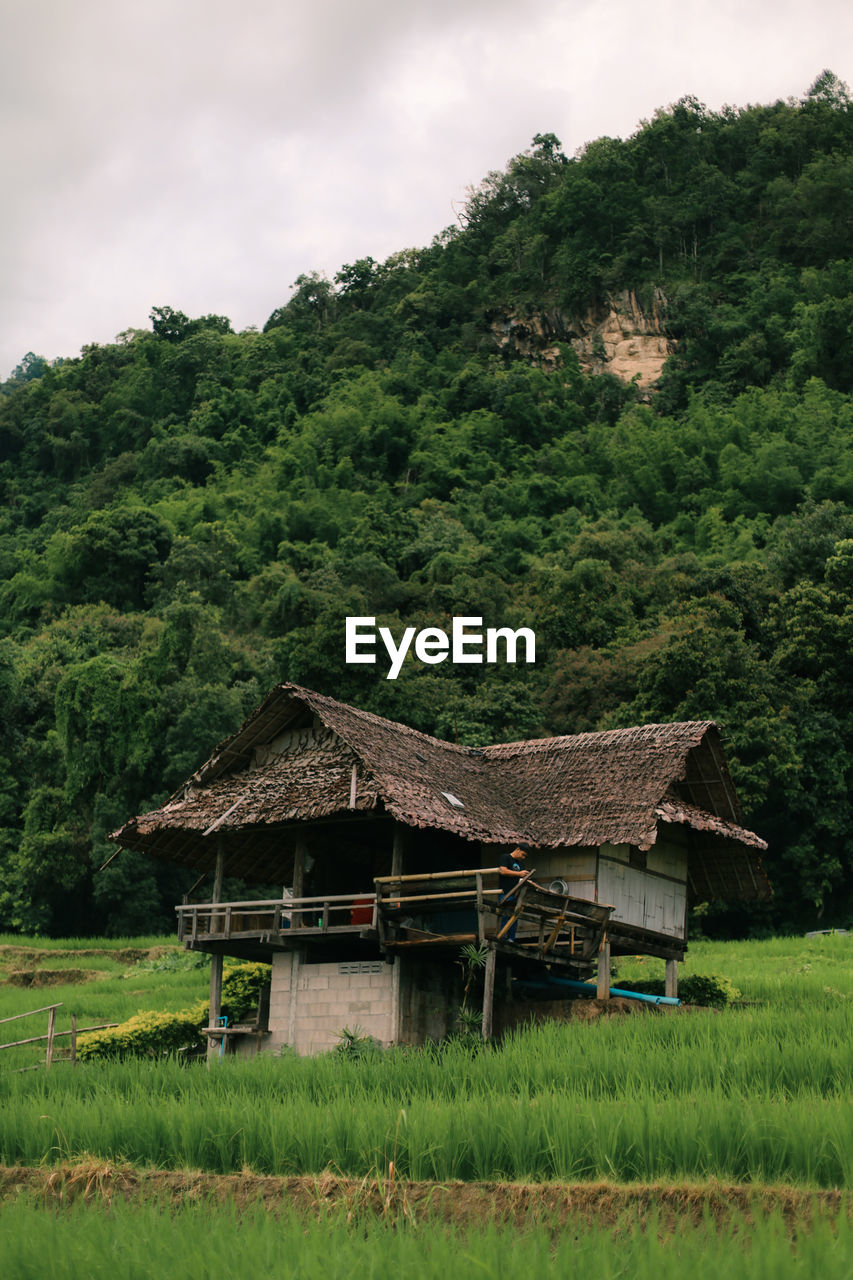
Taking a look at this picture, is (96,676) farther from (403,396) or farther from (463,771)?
(403,396)

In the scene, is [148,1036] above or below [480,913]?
below

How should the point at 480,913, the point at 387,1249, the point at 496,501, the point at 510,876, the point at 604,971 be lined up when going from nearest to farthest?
the point at 387,1249, the point at 480,913, the point at 510,876, the point at 604,971, the point at 496,501

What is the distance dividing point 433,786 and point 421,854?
1.43 m

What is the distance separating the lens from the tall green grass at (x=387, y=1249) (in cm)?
610

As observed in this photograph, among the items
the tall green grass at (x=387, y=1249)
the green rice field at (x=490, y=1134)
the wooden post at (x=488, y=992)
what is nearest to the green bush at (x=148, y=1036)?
the green rice field at (x=490, y=1134)

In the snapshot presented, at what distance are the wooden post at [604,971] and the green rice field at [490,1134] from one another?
8.62 feet

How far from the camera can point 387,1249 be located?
6973mm

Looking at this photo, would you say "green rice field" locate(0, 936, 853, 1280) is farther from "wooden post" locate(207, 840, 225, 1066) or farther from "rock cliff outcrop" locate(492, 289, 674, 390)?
"rock cliff outcrop" locate(492, 289, 674, 390)

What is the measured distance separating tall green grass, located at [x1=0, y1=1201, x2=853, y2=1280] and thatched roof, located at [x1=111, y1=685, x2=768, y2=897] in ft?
30.1

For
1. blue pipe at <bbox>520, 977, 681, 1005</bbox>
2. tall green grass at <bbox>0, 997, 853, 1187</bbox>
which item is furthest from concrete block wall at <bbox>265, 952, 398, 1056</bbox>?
tall green grass at <bbox>0, 997, 853, 1187</bbox>

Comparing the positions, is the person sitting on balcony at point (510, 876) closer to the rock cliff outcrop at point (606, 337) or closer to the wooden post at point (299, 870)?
the wooden post at point (299, 870)

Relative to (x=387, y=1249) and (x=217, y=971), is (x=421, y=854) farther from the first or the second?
(x=387, y=1249)

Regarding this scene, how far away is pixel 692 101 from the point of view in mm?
75812

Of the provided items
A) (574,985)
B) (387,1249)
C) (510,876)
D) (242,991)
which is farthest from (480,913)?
(387,1249)
